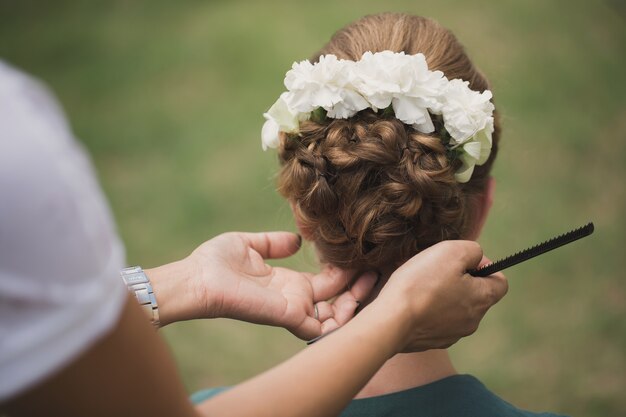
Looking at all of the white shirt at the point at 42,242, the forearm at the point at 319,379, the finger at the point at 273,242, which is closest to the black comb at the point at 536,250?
the forearm at the point at 319,379

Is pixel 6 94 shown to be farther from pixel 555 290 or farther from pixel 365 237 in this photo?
pixel 555 290

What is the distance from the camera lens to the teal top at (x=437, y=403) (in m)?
2.16

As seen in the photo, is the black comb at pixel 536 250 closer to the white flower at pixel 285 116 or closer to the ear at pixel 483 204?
the ear at pixel 483 204

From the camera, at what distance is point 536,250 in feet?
6.59

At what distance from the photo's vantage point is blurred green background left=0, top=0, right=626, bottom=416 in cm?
521

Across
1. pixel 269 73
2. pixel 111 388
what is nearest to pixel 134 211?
pixel 269 73

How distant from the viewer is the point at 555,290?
18.4ft

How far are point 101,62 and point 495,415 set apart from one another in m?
7.92

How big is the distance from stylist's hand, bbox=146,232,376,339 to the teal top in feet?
0.95

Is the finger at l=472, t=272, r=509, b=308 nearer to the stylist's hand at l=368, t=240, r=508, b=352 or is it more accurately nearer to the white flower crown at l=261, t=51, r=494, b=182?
the stylist's hand at l=368, t=240, r=508, b=352

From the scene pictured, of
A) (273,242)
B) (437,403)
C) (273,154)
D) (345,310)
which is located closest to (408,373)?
(437,403)

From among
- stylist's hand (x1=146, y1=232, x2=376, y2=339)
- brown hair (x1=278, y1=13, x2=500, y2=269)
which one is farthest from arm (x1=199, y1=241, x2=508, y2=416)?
stylist's hand (x1=146, y1=232, x2=376, y2=339)

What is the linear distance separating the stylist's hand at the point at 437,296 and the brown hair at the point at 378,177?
0.19 metres

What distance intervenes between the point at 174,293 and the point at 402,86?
38.9 inches
